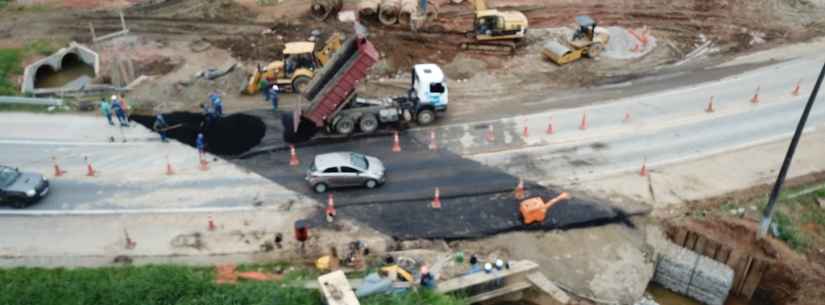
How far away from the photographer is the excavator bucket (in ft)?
111

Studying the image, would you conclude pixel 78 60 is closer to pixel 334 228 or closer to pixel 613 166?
pixel 334 228

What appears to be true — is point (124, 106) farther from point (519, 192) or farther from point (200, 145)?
point (519, 192)

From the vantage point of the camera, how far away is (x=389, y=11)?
3766cm

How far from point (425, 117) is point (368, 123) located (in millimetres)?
2577

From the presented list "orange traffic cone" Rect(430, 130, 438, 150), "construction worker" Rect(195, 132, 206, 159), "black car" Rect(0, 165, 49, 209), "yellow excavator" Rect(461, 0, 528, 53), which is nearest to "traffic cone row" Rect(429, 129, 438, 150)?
"orange traffic cone" Rect(430, 130, 438, 150)

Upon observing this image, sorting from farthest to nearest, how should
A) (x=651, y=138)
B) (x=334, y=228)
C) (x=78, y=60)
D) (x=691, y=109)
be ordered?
(x=78, y=60), (x=691, y=109), (x=651, y=138), (x=334, y=228)

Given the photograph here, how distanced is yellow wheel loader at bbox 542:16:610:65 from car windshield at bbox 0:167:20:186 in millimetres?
25048

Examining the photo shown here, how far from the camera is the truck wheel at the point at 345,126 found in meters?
26.7

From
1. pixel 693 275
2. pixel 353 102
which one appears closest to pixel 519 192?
pixel 693 275

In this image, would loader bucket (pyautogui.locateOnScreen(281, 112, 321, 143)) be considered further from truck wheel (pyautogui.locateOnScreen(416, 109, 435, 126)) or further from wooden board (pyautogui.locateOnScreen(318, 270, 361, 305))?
wooden board (pyautogui.locateOnScreen(318, 270, 361, 305))

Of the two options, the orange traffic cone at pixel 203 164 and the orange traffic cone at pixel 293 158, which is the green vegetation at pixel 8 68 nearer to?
the orange traffic cone at pixel 203 164

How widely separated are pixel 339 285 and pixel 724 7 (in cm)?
3519

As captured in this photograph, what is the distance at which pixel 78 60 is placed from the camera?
3578 cm

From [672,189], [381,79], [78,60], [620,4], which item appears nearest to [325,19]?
[381,79]
